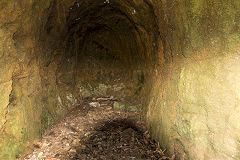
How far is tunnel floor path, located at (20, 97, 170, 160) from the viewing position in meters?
2.81

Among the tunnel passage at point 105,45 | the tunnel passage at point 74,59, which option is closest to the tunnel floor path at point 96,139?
the tunnel passage at point 74,59

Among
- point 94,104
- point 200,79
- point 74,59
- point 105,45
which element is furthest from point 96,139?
point 105,45

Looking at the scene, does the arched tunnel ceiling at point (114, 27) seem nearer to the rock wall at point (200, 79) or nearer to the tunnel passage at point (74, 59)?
the tunnel passage at point (74, 59)

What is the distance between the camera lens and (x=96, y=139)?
11.1 feet

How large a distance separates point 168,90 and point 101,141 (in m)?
1.58

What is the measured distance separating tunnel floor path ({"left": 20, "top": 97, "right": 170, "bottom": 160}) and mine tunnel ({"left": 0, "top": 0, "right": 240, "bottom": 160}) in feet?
0.39

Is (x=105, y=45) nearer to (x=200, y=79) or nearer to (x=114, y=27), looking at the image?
(x=114, y=27)

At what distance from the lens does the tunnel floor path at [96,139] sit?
2809 millimetres

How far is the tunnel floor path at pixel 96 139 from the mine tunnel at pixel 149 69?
12 cm

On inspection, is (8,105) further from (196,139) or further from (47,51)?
(196,139)

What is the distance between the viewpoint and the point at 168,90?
115 inches

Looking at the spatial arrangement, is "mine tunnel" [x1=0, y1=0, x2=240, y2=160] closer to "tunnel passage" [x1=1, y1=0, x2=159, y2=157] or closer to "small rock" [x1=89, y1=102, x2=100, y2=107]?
"tunnel passage" [x1=1, y1=0, x2=159, y2=157]

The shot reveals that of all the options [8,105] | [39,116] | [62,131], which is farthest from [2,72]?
[62,131]

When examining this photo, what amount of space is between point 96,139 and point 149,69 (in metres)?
2.00
